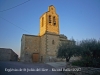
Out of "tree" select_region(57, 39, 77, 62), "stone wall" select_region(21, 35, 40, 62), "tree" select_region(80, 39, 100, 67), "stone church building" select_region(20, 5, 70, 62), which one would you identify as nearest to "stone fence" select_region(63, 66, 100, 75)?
"tree" select_region(80, 39, 100, 67)

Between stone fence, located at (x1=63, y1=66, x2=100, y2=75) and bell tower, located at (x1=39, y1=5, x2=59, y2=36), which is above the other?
bell tower, located at (x1=39, y1=5, x2=59, y2=36)

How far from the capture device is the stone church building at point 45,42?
77.6 feet

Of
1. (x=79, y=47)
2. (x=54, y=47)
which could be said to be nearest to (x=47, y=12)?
(x=54, y=47)

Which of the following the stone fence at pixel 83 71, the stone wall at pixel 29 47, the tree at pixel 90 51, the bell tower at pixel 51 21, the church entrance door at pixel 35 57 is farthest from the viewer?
the church entrance door at pixel 35 57

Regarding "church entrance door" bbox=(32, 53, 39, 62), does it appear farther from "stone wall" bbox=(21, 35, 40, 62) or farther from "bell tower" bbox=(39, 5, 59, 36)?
"bell tower" bbox=(39, 5, 59, 36)

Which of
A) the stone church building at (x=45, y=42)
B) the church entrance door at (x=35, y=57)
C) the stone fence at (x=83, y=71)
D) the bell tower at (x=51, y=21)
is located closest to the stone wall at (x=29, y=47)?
the stone church building at (x=45, y=42)

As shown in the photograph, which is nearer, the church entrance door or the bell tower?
the bell tower

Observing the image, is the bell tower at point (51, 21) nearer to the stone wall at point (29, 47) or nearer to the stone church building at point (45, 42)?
the stone church building at point (45, 42)

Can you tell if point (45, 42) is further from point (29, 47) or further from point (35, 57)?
point (35, 57)

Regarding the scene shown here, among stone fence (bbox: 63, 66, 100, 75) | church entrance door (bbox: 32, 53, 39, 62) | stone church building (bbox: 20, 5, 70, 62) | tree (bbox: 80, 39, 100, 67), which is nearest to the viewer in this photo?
stone fence (bbox: 63, 66, 100, 75)

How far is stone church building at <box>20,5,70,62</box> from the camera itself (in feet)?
77.6

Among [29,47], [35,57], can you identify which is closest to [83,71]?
[35,57]

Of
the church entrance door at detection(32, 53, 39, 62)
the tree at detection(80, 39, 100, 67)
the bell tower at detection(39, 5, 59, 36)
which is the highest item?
the bell tower at detection(39, 5, 59, 36)

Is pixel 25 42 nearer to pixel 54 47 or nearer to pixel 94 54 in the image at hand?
pixel 54 47
